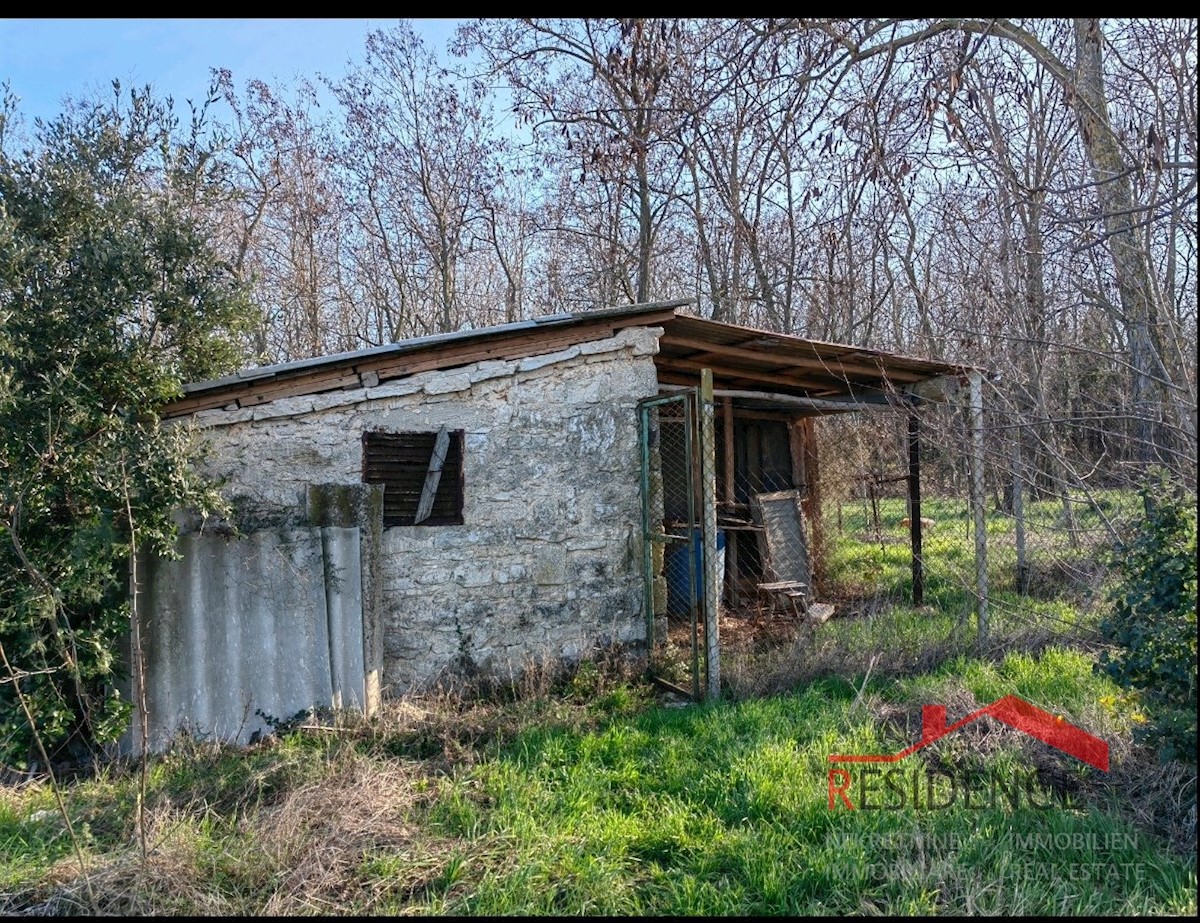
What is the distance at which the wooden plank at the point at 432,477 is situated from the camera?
586cm

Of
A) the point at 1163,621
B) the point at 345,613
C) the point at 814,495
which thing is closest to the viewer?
the point at 1163,621

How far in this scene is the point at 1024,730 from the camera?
4.39 m

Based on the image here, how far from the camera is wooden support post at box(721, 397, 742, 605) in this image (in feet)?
29.0

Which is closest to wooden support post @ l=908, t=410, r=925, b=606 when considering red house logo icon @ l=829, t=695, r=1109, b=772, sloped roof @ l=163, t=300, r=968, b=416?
sloped roof @ l=163, t=300, r=968, b=416

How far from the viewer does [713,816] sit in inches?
144

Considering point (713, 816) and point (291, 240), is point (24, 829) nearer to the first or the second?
point (713, 816)

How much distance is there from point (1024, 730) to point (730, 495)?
4694 millimetres

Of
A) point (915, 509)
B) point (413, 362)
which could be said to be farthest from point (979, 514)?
point (413, 362)

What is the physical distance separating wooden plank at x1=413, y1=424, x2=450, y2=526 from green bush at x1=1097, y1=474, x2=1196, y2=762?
4.41 meters

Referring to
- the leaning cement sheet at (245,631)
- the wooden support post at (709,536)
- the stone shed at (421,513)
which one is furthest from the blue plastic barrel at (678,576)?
the leaning cement sheet at (245,631)

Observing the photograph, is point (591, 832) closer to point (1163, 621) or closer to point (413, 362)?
point (1163, 621)

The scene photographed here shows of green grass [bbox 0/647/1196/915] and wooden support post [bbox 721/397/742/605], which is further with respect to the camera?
wooden support post [bbox 721/397/742/605]

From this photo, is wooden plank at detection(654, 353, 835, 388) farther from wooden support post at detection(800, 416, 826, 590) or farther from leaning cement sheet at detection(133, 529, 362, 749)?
leaning cement sheet at detection(133, 529, 362, 749)

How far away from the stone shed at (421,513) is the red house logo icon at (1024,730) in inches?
92.4
